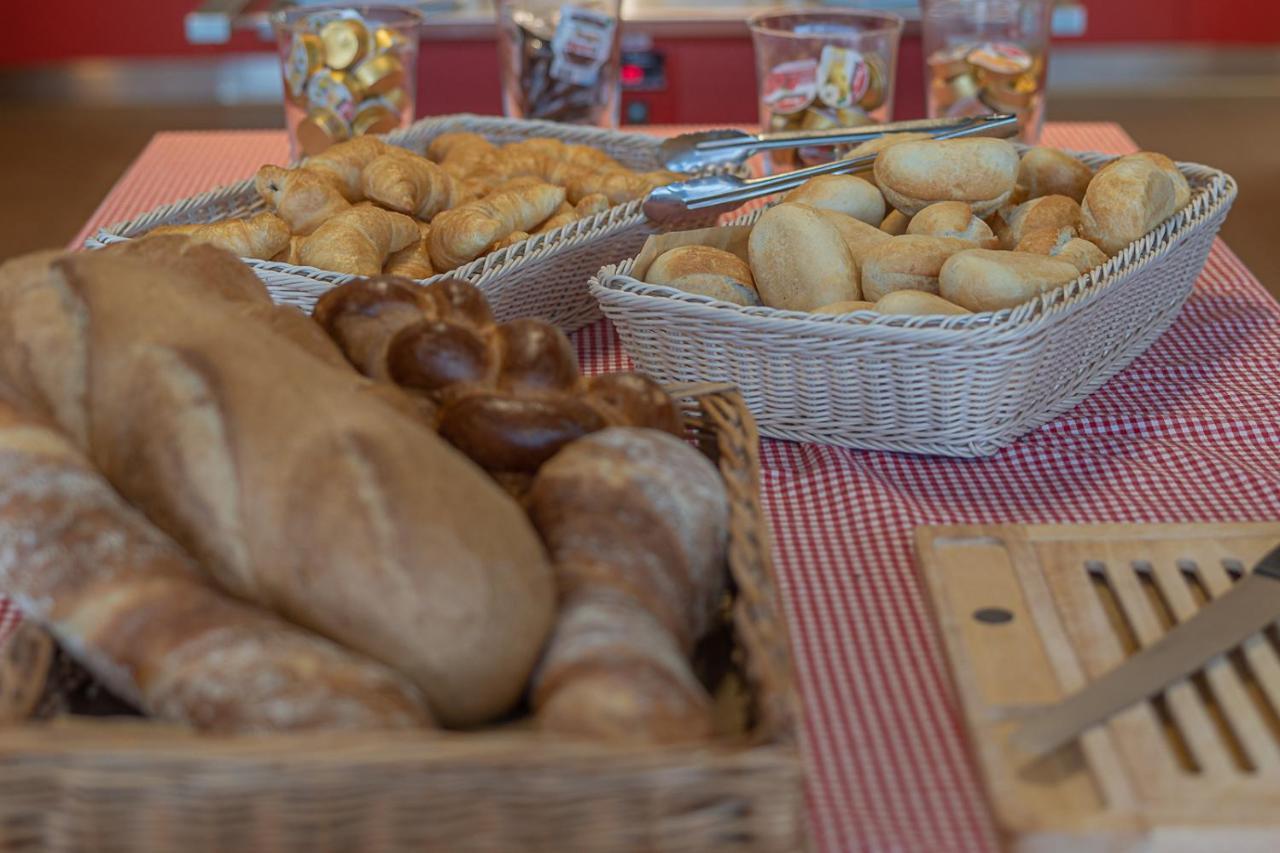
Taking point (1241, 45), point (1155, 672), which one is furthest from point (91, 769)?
point (1241, 45)

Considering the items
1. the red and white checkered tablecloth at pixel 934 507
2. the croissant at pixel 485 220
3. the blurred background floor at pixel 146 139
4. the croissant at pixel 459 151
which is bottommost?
the blurred background floor at pixel 146 139

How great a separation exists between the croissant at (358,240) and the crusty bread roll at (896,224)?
0.43m

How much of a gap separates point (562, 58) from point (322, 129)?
1.08 ft

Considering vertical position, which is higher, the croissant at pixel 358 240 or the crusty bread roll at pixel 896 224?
the crusty bread roll at pixel 896 224

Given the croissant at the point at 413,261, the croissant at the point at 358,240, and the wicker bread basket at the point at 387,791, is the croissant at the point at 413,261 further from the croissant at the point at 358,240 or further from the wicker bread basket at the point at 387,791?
the wicker bread basket at the point at 387,791

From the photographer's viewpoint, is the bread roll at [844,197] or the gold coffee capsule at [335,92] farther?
the gold coffee capsule at [335,92]

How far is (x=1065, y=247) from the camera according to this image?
1.10 metres

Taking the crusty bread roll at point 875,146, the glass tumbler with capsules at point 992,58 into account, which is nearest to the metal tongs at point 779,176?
the crusty bread roll at point 875,146

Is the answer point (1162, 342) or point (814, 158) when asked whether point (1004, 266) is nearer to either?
point (1162, 342)

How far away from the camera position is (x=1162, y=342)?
1.26m

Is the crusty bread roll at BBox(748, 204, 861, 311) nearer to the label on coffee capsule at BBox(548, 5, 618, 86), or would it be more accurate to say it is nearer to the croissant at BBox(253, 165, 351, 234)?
the croissant at BBox(253, 165, 351, 234)

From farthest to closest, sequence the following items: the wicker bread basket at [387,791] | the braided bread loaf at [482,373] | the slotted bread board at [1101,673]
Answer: the braided bread loaf at [482,373]
the slotted bread board at [1101,673]
the wicker bread basket at [387,791]

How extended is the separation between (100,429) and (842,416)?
0.52m

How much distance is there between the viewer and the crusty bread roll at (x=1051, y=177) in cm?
126
